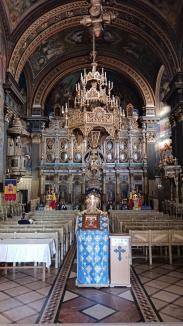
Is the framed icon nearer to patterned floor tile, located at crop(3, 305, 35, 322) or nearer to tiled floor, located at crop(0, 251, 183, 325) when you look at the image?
tiled floor, located at crop(0, 251, 183, 325)

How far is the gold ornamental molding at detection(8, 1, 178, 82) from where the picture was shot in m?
14.6

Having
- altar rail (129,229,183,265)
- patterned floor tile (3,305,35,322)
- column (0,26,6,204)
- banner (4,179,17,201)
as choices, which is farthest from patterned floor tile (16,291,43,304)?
column (0,26,6,204)

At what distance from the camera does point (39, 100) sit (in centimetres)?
2055

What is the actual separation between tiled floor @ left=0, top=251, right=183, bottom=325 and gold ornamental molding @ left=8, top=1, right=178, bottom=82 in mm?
11563

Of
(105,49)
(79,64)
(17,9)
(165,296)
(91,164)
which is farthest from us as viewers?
(79,64)

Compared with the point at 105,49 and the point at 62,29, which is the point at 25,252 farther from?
the point at 105,49

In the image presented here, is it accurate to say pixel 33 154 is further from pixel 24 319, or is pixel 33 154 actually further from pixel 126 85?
pixel 24 319

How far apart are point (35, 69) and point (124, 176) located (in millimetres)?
10442

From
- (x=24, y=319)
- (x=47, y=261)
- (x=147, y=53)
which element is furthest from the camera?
(x=147, y=53)

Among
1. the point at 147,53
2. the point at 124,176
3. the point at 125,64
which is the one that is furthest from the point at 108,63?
the point at 124,176

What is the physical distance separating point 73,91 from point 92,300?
19536 millimetres

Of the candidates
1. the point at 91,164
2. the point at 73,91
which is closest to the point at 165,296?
the point at 91,164

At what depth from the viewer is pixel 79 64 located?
21.1 metres

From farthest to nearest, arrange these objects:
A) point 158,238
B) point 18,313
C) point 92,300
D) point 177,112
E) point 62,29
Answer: point 62,29 < point 177,112 < point 158,238 < point 92,300 < point 18,313
